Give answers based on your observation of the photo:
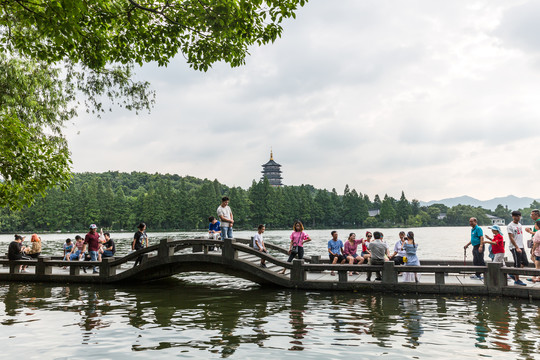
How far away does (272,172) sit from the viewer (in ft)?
517

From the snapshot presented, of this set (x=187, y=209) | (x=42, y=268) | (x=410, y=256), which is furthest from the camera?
(x=187, y=209)

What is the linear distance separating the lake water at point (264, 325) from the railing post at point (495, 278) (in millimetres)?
441

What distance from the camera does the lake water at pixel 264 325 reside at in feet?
26.4

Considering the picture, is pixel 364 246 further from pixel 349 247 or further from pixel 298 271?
pixel 298 271

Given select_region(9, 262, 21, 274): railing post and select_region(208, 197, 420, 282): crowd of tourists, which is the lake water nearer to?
select_region(208, 197, 420, 282): crowd of tourists

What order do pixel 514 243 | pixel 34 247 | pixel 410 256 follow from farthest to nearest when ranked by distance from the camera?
pixel 34 247 → pixel 410 256 → pixel 514 243

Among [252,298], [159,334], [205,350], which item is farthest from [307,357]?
[252,298]

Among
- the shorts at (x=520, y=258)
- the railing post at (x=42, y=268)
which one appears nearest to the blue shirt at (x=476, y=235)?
the shorts at (x=520, y=258)

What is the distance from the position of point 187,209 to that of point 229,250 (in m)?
92.4

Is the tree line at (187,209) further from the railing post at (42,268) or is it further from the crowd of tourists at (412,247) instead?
the crowd of tourists at (412,247)

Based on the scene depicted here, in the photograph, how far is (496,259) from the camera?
13758mm

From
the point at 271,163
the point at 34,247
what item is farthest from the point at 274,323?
the point at 271,163

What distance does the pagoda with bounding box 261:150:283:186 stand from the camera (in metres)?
157

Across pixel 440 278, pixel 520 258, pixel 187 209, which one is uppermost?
pixel 187 209
